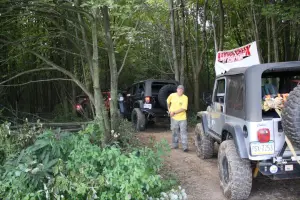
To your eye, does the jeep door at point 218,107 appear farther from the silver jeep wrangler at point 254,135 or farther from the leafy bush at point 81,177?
the leafy bush at point 81,177

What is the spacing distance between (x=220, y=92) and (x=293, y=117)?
2.65 metres

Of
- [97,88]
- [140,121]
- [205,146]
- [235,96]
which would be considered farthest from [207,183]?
[140,121]

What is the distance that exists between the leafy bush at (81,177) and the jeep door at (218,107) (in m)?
1.90

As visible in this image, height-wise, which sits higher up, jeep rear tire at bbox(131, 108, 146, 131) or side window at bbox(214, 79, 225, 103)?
side window at bbox(214, 79, 225, 103)

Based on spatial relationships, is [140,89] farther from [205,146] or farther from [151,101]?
[205,146]

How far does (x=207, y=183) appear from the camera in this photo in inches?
212

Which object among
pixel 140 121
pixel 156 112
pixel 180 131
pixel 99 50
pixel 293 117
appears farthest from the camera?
pixel 99 50

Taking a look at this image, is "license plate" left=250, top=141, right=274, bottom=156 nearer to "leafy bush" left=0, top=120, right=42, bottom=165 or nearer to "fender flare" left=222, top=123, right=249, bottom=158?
"fender flare" left=222, top=123, right=249, bottom=158

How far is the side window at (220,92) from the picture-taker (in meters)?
5.95

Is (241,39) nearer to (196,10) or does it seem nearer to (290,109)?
(196,10)

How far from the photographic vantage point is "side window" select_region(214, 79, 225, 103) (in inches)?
234

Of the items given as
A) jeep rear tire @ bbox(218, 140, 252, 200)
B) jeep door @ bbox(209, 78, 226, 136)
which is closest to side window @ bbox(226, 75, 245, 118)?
jeep door @ bbox(209, 78, 226, 136)

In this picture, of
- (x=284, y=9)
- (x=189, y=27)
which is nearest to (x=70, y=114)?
(x=189, y=27)

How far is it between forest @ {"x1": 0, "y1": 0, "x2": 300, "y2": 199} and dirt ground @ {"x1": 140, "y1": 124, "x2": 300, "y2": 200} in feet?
2.74
